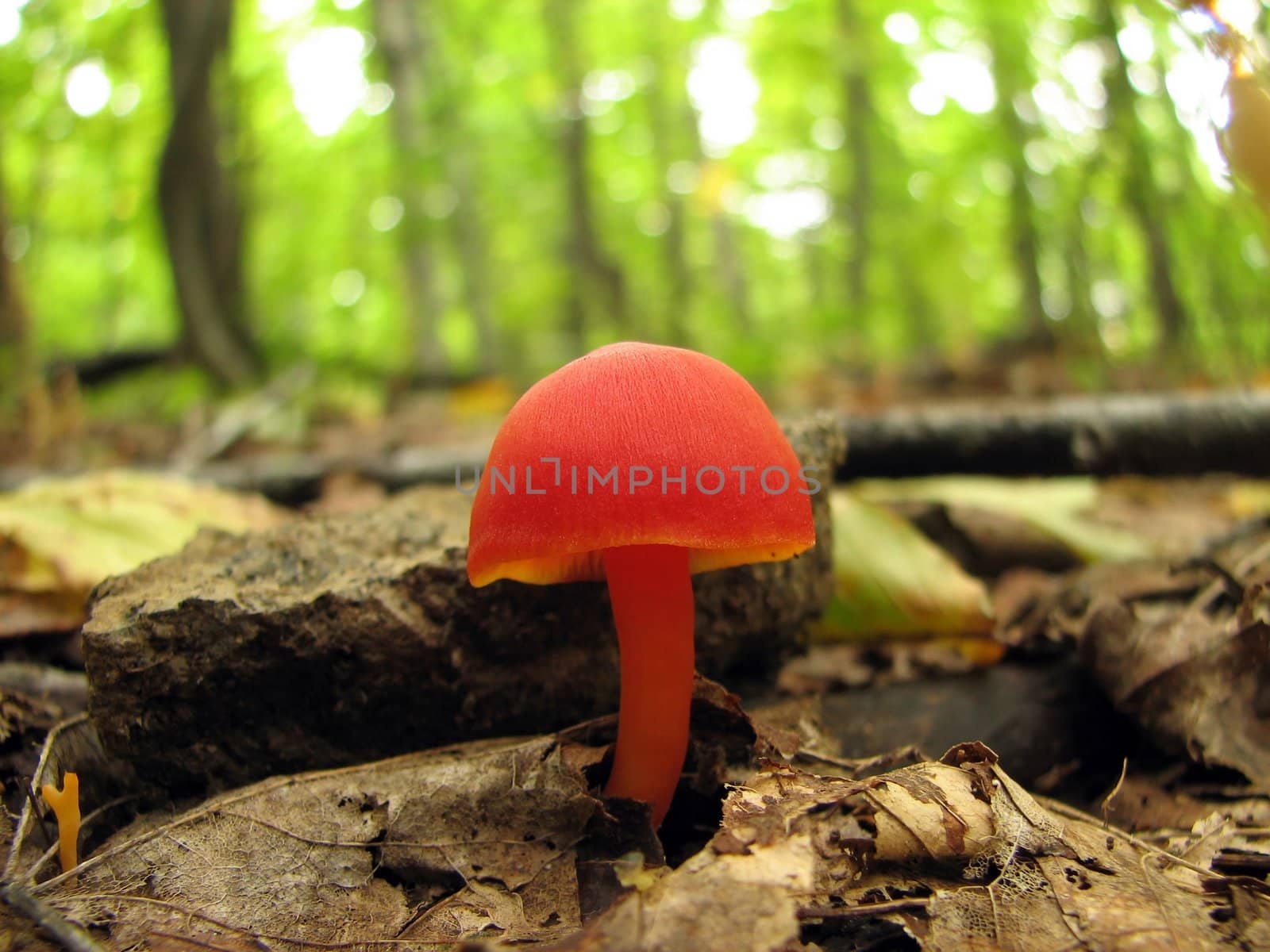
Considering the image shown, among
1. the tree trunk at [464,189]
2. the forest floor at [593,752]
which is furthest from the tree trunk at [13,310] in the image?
the tree trunk at [464,189]

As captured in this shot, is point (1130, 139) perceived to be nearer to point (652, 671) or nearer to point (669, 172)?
point (652, 671)

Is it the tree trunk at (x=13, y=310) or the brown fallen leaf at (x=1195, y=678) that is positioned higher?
the tree trunk at (x=13, y=310)

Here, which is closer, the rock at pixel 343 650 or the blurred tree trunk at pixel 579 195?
the rock at pixel 343 650

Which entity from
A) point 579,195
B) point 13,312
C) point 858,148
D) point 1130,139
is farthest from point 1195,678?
point 858,148

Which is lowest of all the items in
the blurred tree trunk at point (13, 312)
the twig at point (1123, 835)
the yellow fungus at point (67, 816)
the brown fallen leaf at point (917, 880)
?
the twig at point (1123, 835)

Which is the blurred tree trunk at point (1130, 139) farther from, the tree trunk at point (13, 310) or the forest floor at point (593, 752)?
the tree trunk at point (13, 310)

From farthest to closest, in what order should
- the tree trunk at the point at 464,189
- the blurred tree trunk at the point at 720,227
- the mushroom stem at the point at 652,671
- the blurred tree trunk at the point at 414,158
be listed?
the blurred tree trunk at the point at 720,227, the tree trunk at the point at 464,189, the blurred tree trunk at the point at 414,158, the mushroom stem at the point at 652,671

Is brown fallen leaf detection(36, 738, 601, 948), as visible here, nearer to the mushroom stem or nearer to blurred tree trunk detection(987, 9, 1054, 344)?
the mushroom stem
